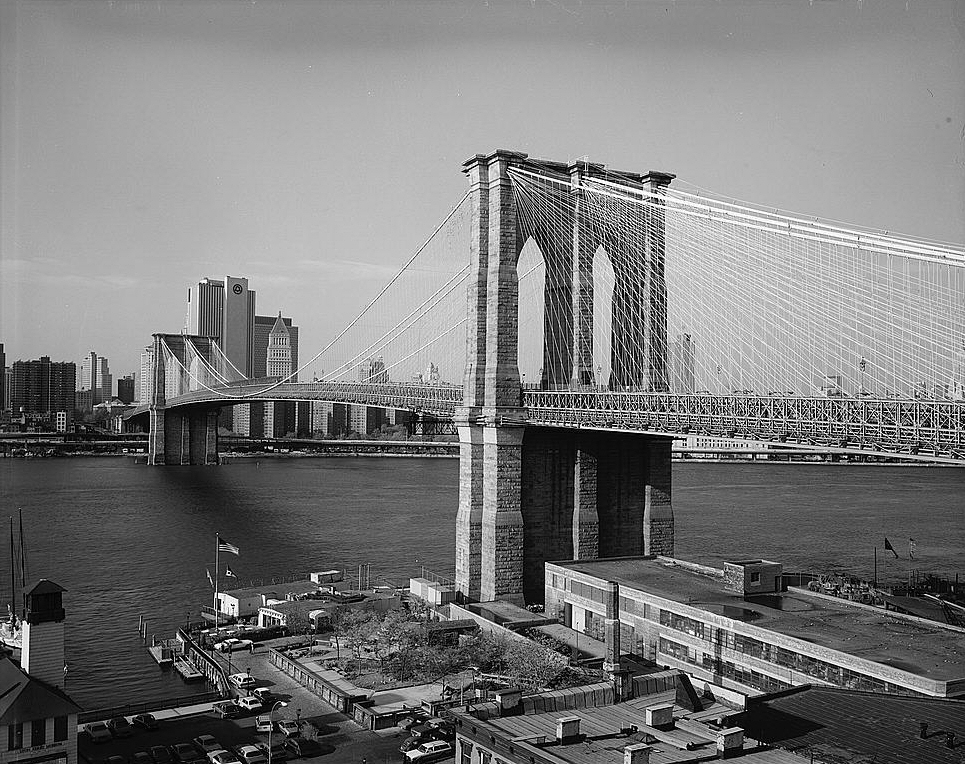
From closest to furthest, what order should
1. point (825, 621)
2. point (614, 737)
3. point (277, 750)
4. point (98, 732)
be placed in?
point (614, 737) < point (277, 750) < point (98, 732) < point (825, 621)

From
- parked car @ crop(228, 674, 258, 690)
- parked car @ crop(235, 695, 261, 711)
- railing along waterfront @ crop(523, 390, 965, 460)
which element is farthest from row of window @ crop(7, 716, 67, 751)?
railing along waterfront @ crop(523, 390, 965, 460)

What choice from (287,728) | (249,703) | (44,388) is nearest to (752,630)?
(287,728)

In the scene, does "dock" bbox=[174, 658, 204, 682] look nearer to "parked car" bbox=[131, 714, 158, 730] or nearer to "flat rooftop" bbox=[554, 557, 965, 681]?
"parked car" bbox=[131, 714, 158, 730]

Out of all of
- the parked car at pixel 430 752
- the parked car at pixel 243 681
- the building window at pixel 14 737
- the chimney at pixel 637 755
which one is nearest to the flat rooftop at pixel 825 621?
the parked car at pixel 430 752

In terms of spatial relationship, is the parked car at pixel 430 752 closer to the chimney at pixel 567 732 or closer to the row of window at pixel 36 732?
Result: the chimney at pixel 567 732

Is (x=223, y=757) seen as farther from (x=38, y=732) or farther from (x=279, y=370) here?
(x=279, y=370)

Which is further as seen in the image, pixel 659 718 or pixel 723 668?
pixel 723 668
